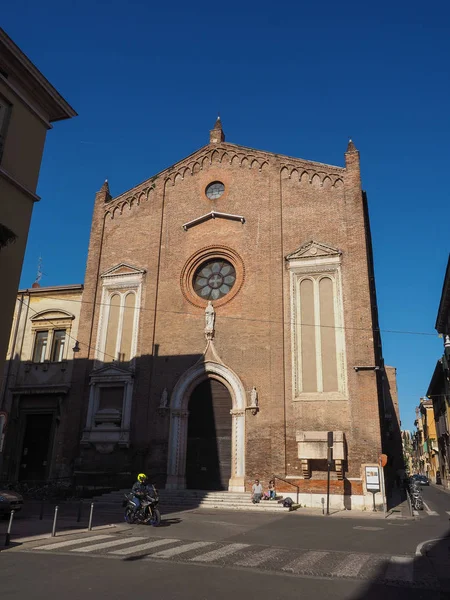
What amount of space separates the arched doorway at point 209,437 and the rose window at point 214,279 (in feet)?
13.9

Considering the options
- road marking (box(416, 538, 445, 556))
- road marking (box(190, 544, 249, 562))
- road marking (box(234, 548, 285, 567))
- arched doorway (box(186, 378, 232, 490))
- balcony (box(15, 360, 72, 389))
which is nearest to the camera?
road marking (box(234, 548, 285, 567))

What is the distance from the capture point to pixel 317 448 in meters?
18.9

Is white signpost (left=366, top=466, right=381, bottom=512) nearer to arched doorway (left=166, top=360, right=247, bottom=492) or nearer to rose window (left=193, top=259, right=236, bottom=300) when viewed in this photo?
arched doorway (left=166, top=360, right=247, bottom=492)

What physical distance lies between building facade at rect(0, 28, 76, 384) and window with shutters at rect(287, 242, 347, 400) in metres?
12.4

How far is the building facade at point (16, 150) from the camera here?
11125mm

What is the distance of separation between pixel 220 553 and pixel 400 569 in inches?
121

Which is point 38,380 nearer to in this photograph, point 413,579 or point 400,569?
point 400,569

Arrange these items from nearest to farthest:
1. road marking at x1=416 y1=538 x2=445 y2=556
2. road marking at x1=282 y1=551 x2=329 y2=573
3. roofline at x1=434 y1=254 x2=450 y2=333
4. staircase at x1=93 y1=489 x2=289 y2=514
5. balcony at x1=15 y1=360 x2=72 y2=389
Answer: road marking at x1=282 y1=551 x2=329 y2=573
road marking at x1=416 y1=538 x2=445 y2=556
staircase at x1=93 y1=489 x2=289 y2=514
balcony at x1=15 y1=360 x2=72 y2=389
roofline at x1=434 y1=254 x2=450 y2=333

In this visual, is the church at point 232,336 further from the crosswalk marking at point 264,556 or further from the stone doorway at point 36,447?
the crosswalk marking at point 264,556

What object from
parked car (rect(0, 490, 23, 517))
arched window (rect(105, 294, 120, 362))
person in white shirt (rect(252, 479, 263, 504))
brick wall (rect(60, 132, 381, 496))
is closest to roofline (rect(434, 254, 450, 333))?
brick wall (rect(60, 132, 381, 496))

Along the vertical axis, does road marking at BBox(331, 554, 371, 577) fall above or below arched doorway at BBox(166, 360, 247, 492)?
below

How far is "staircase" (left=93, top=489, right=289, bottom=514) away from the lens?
1786 cm

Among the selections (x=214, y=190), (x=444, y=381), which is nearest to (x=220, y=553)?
(x=214, y=190)

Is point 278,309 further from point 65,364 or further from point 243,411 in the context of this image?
point 65,364
